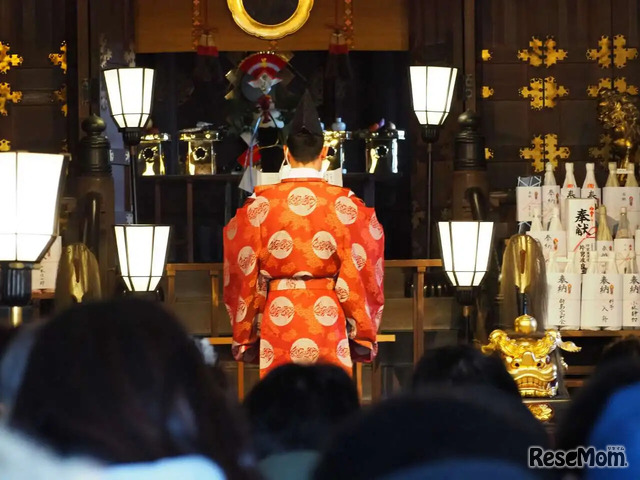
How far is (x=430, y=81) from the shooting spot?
8.17m

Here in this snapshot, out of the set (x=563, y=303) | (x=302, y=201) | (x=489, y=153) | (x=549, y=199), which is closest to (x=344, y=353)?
(x=302, y=201)

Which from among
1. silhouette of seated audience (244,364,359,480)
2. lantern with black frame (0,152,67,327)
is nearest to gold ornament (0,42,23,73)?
lantern with black frame (0,152,67,327)

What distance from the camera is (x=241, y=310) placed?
6309 mm

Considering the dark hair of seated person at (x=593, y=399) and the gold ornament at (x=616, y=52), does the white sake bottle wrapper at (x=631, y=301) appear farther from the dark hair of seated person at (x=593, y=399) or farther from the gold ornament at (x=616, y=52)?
the dark hair of seated person at (x=593, y=399)

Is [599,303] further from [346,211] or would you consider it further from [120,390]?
[120,390]

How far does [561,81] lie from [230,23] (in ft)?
8.90

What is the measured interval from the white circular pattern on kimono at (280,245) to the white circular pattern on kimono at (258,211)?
108 mm

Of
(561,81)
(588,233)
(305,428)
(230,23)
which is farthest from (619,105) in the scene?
(305,428)

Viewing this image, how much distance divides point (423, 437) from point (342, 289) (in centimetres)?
463

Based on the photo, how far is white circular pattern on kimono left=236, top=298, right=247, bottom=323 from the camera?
629cm

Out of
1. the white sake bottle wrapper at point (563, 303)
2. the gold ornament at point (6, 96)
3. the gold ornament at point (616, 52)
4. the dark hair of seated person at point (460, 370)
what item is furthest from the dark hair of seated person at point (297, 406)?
the gold ornament at point (6, 96)

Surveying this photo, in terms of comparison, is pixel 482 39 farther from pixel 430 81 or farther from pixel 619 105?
pixel 430 81

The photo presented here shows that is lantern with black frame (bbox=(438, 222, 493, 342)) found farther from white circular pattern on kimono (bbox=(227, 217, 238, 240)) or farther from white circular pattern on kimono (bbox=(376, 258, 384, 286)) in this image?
white circular pattern on kimono (bbox=(227, 217, 238, 240))

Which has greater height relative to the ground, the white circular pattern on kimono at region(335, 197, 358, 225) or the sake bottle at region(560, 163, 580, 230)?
the sake bottle at region(560, 163, 580, 230)
